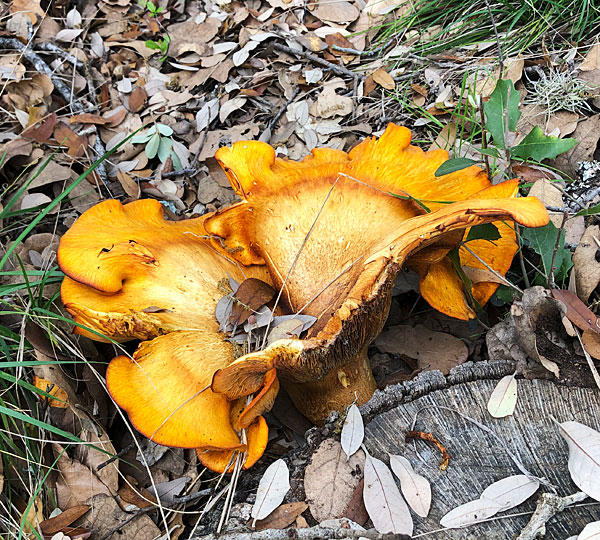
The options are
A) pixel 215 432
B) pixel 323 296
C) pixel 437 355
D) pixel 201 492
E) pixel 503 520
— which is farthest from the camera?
pixel 437 355

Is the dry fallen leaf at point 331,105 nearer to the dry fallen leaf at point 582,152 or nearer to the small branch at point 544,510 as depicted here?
the dry fallen leaf at point 582,152

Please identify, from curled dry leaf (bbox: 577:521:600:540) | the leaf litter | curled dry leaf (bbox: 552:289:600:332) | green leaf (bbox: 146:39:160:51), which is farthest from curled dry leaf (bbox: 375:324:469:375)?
green leaf (bbox: 146:39:160:51)

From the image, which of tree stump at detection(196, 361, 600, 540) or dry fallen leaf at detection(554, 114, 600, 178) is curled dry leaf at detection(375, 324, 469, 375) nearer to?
tree stump at detection(196, 361, 600, 540)

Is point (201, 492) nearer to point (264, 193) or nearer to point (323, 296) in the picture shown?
point (323, 296)

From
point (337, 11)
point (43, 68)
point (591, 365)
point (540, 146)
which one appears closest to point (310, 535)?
point (591, 365)

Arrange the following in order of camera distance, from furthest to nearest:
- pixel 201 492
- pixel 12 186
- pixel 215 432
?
1. pixel 12 186
2. pixel 201 492
3. pixel 215 432

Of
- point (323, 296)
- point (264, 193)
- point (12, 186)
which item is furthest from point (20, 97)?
point (323, 296)
